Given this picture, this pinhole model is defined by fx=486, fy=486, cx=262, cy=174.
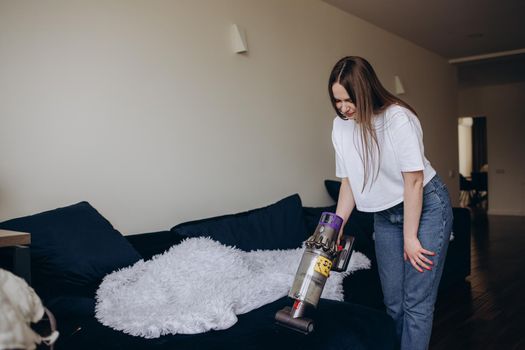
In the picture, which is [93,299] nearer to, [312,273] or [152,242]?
[152,242]

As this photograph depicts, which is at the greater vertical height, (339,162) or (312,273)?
(339,162)

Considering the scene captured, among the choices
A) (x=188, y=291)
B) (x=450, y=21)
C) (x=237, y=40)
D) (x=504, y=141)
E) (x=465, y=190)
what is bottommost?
(x=465, y=190)

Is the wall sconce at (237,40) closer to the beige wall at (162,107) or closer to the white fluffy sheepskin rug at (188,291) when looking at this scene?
the beige wall at (162,107)

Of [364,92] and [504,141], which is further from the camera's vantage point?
[504,141]

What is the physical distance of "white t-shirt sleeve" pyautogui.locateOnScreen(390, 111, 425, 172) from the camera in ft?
4.99

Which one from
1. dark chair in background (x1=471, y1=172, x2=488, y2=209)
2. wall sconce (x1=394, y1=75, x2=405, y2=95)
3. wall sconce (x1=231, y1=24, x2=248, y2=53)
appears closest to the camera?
wall sconce (x1=231, y1=24, x2=248, y2=53)

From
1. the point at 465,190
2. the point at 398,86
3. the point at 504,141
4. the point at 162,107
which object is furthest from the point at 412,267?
the point at 465,190

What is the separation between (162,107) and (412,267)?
1.74 metres

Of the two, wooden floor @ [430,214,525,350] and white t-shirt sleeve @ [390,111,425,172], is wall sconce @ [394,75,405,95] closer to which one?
wooden floor @ [430,214,525,350]

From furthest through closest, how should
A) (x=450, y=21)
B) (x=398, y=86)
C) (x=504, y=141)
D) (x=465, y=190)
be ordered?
(x=465, y=190)
(x=504, y=141)
(x=398, y=86)
(x=450, y=21)

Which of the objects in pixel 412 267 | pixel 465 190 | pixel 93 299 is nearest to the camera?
pixel 412 267

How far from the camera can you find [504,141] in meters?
8.94

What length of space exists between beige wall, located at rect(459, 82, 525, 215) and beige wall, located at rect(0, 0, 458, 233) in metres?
5.75

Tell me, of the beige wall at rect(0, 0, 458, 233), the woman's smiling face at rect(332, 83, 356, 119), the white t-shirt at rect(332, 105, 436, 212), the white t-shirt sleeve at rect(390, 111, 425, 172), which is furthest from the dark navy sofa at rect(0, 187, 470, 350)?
the woman's smiling face at rect(332, 83, 356, 119)
